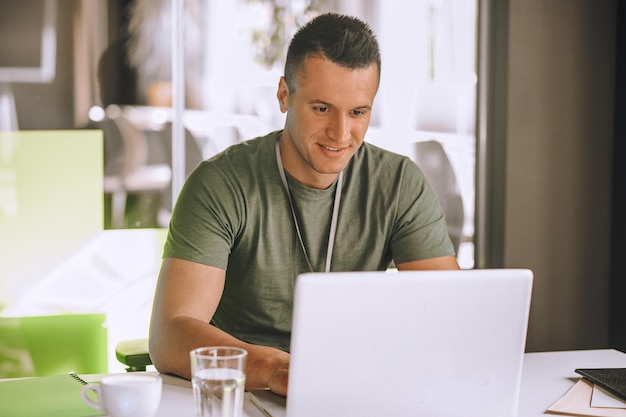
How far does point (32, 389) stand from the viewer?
159cm

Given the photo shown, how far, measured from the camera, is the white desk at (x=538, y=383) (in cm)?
154

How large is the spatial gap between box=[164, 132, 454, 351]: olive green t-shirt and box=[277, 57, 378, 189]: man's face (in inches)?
4.2

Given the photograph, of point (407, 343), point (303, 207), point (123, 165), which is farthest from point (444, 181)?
point (407, 343)

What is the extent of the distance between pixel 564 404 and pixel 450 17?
271cm

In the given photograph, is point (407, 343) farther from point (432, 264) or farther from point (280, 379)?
point (432, 264)

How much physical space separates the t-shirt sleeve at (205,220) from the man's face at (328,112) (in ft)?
0.72

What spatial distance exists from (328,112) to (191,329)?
67 cm

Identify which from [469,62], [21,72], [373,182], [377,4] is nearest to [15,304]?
[21,72]

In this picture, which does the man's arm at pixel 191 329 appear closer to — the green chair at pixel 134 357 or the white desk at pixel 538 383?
the white desk at pixel 538 383

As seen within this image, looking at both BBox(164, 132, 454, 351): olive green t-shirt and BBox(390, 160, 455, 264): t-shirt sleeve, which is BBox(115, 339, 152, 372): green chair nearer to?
BBox(164, 132, 454, 351): olive green t-shirt

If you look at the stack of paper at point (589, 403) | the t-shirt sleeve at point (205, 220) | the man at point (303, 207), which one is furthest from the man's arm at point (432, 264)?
the stack of paper at point (589, 403)

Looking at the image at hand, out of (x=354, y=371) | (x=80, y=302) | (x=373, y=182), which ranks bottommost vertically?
(x=80, y=302)

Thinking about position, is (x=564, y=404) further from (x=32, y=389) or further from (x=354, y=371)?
(x=32, y=389)

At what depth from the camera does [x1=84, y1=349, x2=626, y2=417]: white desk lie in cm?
154
